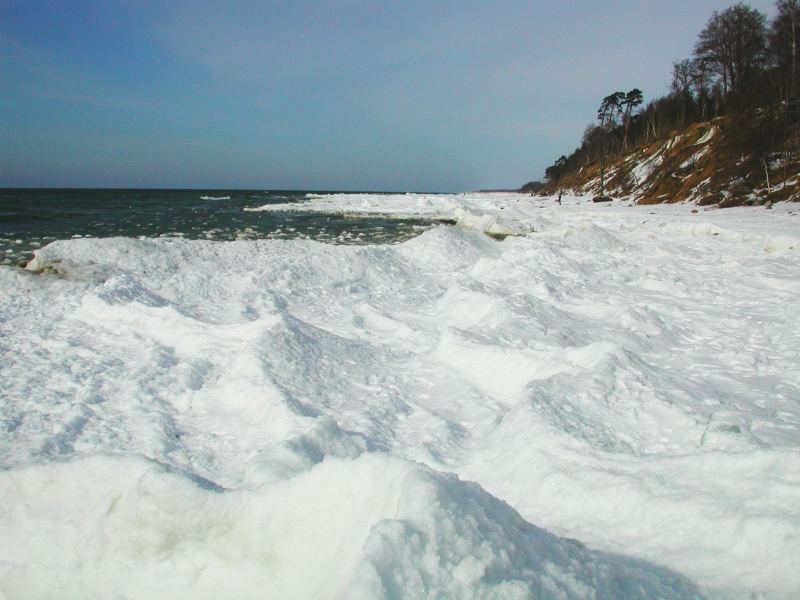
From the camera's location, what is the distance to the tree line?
74.5ft

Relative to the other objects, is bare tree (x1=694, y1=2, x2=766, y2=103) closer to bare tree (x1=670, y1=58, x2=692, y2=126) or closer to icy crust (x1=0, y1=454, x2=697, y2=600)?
bare tree (x1=670, y1=58, x2=692, y2=126)

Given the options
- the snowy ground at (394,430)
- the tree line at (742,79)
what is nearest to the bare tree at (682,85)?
the tree line at (742,79)

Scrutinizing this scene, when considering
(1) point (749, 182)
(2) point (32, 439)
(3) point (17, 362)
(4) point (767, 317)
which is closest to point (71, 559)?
(2) point (32, 439)

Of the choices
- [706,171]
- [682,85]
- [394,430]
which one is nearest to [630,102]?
[682,85]

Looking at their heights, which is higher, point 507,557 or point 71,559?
point 507,557

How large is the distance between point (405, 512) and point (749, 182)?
24866mm

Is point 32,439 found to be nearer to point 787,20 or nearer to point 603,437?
point 603,437

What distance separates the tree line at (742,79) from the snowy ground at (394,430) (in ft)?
59.6

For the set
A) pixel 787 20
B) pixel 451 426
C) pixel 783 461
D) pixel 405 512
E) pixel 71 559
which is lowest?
pixel 451 426

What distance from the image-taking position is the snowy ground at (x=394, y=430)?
183 centimetres

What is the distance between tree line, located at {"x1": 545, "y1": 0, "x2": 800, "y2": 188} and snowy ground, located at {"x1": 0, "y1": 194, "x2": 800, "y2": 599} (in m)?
18.2

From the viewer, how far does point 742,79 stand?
32.8 metres

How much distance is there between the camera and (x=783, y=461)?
2438 millimetres

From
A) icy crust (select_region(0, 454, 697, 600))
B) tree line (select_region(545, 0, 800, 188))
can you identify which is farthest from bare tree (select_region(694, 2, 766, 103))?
icy crust (select_region(0, 454, 697, 600))
